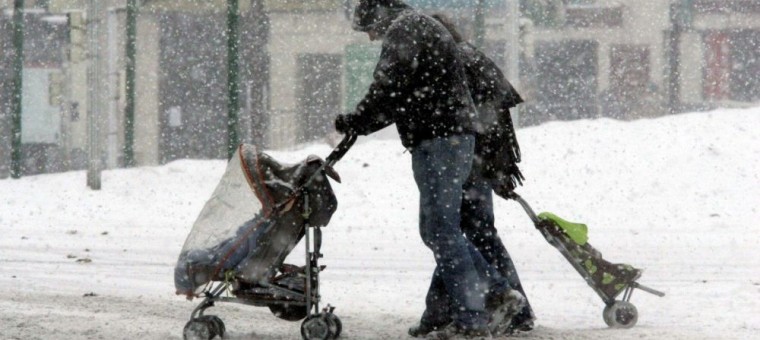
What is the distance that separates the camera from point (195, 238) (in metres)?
5.54

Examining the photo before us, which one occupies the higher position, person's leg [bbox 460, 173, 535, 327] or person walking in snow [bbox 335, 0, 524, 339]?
person walking in snow [bbox 335, 0, 524, 339]

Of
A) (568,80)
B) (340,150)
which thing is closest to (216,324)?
(340,150)

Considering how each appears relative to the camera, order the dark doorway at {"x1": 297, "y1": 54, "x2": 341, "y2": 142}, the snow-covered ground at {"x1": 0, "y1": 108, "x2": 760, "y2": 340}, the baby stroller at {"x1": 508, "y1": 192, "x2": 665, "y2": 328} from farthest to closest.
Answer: the dark doorway at {"x1": 297, "y1": 54, "x2": 341, "y2": 142} < the snow-covered ground at {"x1": 0, "y1": 108, "x2": 760, "y2": 340} < the baby stroller at {"x1": 508, "y1": 192, "x2": 665, "y2": 328}

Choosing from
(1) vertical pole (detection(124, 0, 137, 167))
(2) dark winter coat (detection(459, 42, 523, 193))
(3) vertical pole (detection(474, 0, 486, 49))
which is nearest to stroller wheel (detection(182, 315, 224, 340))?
(2) dark winter coat (detection(459, 42, 523, 193))

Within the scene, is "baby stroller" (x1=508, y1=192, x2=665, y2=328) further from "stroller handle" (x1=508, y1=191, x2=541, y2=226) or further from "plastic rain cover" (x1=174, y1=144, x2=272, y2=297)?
"plastic rain cover" (x1=174, y1=144, x2=272, y2=297)

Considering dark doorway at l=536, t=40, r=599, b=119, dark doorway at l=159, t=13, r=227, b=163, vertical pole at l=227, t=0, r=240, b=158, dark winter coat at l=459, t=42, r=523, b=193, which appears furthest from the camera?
dark doorway at l=536, t=40, r=599, b=119

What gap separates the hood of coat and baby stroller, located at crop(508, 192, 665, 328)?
1.35 meters

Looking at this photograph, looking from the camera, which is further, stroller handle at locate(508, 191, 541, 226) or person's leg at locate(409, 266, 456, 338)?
stroller handle at locate(508, 191, 541, 226)

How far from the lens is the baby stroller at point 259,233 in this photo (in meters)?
5.42

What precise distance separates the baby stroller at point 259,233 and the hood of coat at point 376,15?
52 centimetres

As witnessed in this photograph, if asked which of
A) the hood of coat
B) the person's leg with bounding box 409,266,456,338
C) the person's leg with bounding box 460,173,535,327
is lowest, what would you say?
the person's leg with bounding box 409,266,456,338

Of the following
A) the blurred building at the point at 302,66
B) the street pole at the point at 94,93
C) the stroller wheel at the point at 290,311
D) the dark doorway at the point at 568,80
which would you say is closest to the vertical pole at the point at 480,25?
the street pole at the point at 94,93

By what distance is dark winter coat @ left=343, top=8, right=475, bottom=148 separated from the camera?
17.2ft

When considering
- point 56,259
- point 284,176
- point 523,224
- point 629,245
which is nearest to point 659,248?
point 629,245
